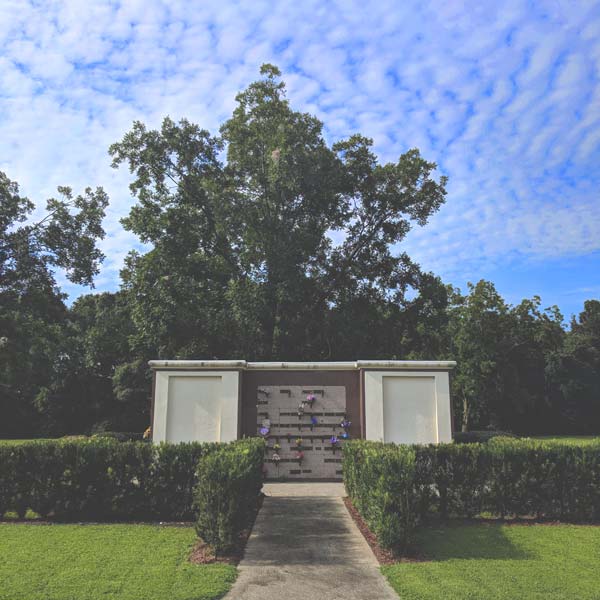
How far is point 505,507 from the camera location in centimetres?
852

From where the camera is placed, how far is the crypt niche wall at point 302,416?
13.2m


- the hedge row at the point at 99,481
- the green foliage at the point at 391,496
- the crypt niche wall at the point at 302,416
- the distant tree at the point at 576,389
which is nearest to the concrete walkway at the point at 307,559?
the green foliage at the point at 391,496

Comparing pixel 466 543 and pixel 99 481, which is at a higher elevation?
pixel 99 481

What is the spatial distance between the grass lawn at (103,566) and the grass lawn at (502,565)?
2063 millimetres

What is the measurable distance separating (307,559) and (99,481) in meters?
3.79

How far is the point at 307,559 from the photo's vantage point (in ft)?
21.4

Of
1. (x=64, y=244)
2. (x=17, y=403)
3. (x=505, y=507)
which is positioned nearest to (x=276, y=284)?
(x=64, y=244)

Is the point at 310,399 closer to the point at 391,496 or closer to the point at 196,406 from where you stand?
the point at 196,406

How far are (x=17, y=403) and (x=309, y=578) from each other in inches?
1434

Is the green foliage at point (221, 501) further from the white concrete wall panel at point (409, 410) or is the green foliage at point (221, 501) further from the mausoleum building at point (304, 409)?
the white concrete wall panel at point (409, 410)

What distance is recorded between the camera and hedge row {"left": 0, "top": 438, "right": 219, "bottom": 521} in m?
8.47

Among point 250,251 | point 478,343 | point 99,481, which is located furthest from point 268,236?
point 478,343

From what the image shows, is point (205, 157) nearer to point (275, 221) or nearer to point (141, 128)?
point (141, 128)

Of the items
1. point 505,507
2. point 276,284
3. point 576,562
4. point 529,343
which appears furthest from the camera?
point 529,343
